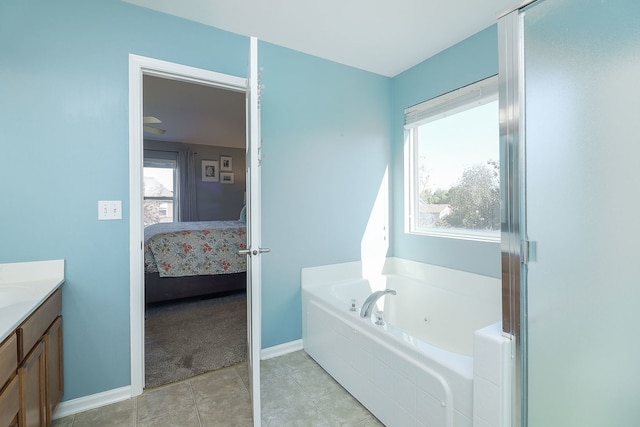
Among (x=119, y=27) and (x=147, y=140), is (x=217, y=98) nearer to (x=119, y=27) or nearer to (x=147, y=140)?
(x=119, y=27)

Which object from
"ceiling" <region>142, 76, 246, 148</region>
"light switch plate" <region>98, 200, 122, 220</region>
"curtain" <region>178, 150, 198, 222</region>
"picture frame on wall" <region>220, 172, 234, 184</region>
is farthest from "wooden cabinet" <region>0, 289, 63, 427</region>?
"picture frame on wall" <region>220, 172, 234, 184</region>

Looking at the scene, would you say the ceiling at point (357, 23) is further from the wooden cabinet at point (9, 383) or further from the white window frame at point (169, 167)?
the white window frame at point (169, 167)

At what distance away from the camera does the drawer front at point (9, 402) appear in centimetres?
93

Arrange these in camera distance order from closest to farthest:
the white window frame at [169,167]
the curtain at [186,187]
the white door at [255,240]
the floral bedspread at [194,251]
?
1. the white door at [255,240]
2. the floral bedspread at [194,251]
3. the white window frame at [169,167]
4. the curtain at [186,187]

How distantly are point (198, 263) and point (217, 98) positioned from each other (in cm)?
195

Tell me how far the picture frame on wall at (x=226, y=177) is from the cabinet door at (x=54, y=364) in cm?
497

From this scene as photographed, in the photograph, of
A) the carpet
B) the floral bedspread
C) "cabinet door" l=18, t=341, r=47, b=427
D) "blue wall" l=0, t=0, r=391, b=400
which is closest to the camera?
"cabinet door" l=18, t=341, r=47, b=427

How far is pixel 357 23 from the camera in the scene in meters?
2.04

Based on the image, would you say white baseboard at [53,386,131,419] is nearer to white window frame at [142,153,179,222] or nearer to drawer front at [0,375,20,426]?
drawer front at [0,375,20,426]

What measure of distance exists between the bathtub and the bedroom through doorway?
0.82 metres

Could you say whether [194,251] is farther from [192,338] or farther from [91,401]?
[91,401]

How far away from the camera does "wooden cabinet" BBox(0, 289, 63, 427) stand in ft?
3.23

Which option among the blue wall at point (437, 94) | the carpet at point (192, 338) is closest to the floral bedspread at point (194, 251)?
the carpet at point (192, 338)

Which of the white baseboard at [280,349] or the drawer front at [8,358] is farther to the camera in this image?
the white baseboard at [280,349]
